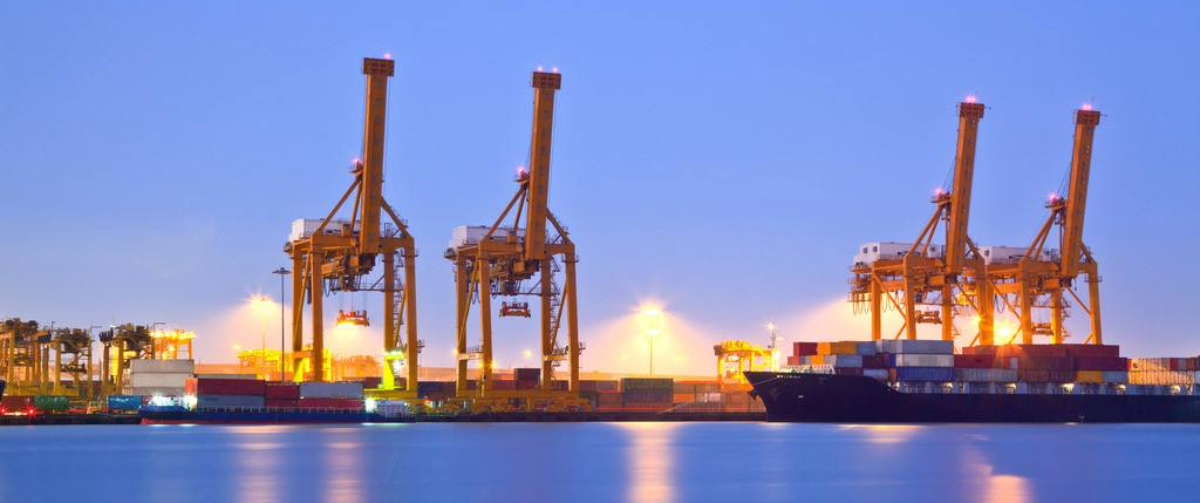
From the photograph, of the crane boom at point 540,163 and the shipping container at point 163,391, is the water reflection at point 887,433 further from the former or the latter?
the shipping container at point 163,391

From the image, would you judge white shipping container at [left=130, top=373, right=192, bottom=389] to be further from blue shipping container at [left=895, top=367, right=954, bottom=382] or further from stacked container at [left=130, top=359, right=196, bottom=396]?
blue shipping container at [left=895, top=367, right=954, bottom=382]

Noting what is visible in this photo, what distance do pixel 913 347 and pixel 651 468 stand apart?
41.5 metres

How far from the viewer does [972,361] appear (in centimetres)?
9131

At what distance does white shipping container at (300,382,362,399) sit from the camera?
87375 mm

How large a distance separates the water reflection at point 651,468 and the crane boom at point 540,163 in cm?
1272

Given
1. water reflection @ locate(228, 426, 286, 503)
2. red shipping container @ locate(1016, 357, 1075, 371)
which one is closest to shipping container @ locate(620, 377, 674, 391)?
red shipping container @ locate(1016, 357, 1075, 371)

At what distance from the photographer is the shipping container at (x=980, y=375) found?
9094 cm

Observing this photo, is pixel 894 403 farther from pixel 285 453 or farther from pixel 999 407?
pixel 285 453

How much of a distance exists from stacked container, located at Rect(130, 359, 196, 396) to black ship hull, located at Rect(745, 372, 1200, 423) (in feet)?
103

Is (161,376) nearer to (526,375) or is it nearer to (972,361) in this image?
(526,375)

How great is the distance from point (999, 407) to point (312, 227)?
1547 inches

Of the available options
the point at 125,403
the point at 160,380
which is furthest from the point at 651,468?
the point at 125,403

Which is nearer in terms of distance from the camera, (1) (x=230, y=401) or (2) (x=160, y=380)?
(1) (x=230, y=401)

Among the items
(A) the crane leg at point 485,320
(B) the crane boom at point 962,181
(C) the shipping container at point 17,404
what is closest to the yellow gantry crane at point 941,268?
(B) the crane boom at point 962,181
